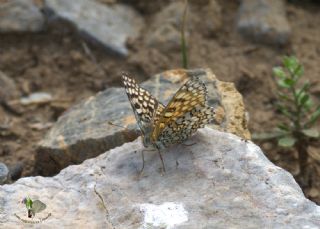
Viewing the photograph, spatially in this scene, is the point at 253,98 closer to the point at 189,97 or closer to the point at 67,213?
the point at 189,97

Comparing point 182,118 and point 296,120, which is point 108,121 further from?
point 296,120

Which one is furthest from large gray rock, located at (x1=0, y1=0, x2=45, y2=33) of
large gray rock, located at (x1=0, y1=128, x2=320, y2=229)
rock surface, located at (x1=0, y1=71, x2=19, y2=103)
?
large gray rock, located at (x1=0, y1=128, x2=320, y2=229)

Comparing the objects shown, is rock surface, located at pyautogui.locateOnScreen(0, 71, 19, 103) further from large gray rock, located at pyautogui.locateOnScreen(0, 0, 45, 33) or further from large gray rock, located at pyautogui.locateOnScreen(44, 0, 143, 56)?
large gray rock, located at pyautogui.locateOnScreen(44, 0, 143, 56)

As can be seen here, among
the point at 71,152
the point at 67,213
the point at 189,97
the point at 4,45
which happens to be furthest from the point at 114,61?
the point at 67,213

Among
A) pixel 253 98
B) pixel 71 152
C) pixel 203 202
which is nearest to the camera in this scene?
pixel 203 202

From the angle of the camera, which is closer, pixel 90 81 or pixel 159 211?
pixel 159 211

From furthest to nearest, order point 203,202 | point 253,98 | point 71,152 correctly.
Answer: point 253,98 → point 71,152 → point 203,202
